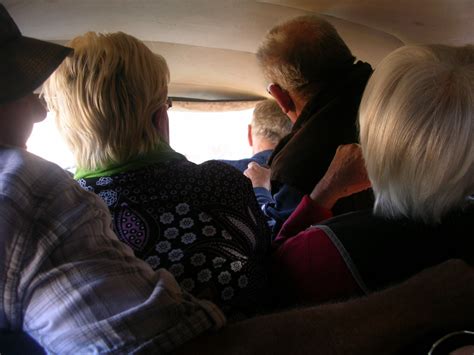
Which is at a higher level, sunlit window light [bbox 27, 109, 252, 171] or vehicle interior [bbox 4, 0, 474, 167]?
vehicle interior [bbox 4, 0, 474, 167]

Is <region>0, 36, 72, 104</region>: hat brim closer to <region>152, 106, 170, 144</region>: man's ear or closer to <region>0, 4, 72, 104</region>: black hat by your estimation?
<region>0, 4, 72, 104</region>: black hat

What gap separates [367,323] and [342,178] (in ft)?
2.30

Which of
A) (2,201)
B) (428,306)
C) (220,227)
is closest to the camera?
(2,201)

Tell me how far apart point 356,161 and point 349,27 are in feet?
3.25

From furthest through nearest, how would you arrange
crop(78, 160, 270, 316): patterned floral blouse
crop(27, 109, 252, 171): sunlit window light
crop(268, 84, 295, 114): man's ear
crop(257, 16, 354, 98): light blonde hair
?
1. crop(27, 109, 252, 171): sunlit window light
2. crop(268, 84, 295, 114): man's ear
3. crop(257, 16, 354, 98): light blonde hair
4. crop(78, 160, 270, 316): patterned floral blouse

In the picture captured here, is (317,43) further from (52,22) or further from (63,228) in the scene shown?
(63,228)

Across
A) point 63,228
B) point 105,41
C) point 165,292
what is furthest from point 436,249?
point 105,41

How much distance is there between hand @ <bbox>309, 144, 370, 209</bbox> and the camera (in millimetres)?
1534

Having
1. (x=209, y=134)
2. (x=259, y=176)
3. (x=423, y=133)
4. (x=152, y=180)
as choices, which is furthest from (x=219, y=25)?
(x=423, y=133)

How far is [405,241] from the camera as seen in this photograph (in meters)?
1.05

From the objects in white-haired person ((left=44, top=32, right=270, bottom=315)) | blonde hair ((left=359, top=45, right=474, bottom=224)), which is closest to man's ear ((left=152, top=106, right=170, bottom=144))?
white-haired person ((left=44, top=32, right=270, bottom=315))

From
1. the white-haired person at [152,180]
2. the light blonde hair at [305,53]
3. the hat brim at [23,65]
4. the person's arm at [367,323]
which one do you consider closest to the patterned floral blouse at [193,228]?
the white-haired person at [152,180]

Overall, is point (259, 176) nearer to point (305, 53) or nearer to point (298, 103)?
point (298, 103)

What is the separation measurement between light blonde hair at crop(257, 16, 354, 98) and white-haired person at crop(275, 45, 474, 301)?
72 centimetres
